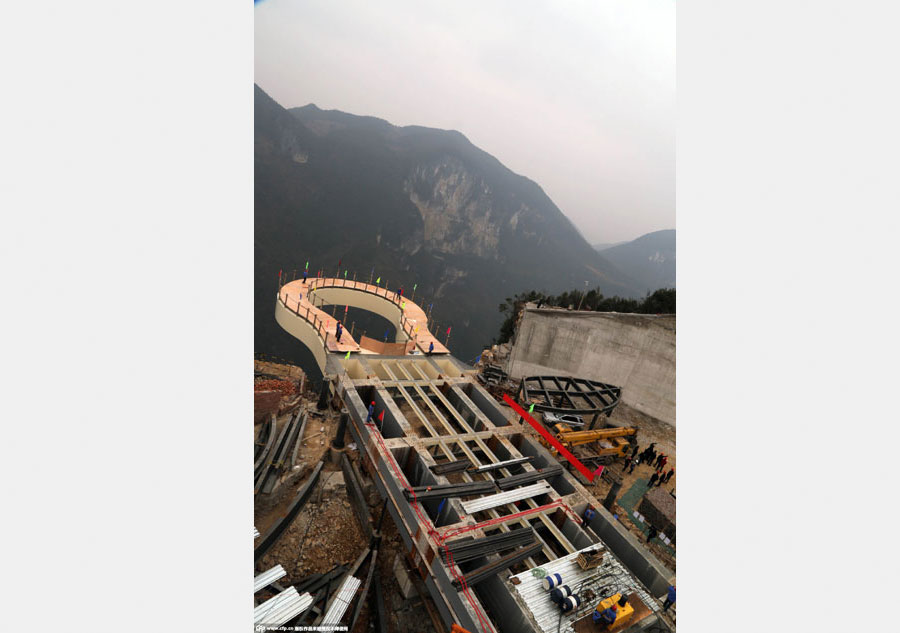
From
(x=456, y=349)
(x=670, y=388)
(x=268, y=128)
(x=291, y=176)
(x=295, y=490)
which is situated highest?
(x=268, y=128)

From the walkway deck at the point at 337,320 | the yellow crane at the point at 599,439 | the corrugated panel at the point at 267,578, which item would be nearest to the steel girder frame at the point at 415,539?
the corrugated panel at the point at 267,578

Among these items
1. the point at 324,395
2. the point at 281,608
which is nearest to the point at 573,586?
the point at 281,608

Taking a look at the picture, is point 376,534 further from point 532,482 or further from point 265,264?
point 265,264

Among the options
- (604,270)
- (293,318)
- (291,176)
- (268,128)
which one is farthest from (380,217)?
(293,318)

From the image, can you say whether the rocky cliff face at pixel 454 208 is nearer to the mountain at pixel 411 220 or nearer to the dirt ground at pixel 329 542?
the mountain at pixel 411 220

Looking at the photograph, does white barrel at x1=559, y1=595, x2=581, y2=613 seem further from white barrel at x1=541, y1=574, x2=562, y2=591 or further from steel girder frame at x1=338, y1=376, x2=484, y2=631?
steel girder frame at x1=338, y1=376, x2=484, y2=631

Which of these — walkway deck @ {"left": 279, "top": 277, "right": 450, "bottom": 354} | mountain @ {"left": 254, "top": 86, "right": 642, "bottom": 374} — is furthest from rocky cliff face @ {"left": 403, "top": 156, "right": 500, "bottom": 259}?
walkway deck @ {"left": 279, "top": 277, "right": 450, "bottom": 354}
